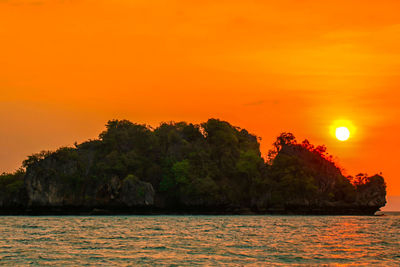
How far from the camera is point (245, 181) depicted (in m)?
143

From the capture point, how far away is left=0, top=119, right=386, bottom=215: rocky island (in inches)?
5231

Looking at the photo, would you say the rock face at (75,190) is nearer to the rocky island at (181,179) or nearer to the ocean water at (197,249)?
the rocky island at (181,179)

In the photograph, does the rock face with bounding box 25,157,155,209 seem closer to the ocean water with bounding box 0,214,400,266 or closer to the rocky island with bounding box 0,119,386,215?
the rocky island with bounding box 0,119,386,215

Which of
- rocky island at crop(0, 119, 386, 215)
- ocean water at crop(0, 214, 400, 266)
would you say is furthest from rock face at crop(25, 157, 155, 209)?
ocean water at crop(0, 214, 400, 266)

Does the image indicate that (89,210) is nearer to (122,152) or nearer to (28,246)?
(122,152)

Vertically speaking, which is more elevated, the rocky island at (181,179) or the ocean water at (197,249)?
the rocky island at (181,179)

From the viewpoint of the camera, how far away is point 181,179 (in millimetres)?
135125

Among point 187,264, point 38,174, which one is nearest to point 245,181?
point 38,174

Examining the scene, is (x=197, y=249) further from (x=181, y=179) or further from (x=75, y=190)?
(x=75, y=190)

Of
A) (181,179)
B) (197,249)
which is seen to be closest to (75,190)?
(181,179)

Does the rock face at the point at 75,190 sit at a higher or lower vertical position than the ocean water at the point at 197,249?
higher

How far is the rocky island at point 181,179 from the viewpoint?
133 metres

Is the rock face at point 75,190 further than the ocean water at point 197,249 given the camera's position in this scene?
Yes

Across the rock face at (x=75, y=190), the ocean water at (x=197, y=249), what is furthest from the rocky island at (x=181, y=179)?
the ocean water at (x=197, y=249)
